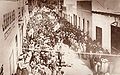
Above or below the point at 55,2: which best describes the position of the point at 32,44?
below

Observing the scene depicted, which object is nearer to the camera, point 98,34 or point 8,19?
point 8,19

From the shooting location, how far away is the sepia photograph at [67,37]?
4.91 ft

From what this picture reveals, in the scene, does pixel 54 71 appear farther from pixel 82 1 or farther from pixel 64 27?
pixel 82 1

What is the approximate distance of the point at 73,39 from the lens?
1.52 metres

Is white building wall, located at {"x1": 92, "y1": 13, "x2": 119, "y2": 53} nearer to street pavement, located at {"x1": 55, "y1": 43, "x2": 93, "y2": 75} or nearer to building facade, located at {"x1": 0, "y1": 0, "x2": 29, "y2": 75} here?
street pavement, located at {"x1": 55, "y1": 43, "x2": 93, "y2": 75}

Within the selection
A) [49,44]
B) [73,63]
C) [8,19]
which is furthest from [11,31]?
[73,63]

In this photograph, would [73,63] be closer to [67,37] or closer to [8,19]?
[67,37]

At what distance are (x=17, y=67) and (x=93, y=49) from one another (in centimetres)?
51

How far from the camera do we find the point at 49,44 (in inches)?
59.9

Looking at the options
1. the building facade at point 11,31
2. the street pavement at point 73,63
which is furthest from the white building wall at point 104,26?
the building facade at point 11,31

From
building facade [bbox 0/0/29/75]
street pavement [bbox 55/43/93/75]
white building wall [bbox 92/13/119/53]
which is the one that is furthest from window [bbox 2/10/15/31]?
white building wall [bbox 92/13/119/53]

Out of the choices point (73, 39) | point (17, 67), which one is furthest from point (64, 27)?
point (17, 67)

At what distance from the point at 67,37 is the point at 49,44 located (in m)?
0.13

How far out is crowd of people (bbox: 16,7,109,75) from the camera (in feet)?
4.97
